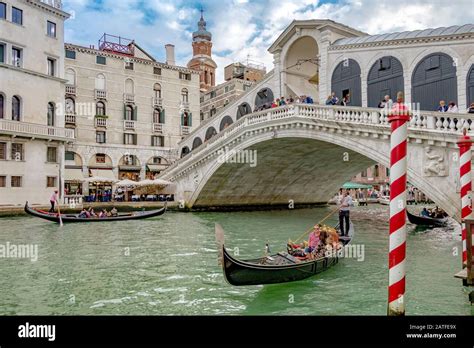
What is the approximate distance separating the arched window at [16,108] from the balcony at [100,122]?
4.42 m

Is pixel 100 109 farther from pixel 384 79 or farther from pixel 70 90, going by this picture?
pixel 384 79

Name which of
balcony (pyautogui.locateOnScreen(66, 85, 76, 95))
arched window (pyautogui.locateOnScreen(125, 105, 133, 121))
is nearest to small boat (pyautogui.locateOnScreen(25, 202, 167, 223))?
balcony (pyautogui.locateOnScreen(66, 85, 76, 95))

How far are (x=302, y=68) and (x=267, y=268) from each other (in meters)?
10.8

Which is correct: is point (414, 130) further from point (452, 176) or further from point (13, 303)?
point (13, 303)

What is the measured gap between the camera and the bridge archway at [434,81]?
9.02 meters

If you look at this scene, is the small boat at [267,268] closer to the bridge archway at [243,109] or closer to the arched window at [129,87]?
the bridge archway at [243,109]

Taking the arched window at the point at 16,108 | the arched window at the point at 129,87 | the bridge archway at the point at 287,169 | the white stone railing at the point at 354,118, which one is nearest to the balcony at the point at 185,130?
the arched window at the point at 129,87

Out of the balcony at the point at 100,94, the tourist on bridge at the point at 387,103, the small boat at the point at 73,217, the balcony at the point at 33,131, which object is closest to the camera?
the tourist on bridge at the point at 387,103

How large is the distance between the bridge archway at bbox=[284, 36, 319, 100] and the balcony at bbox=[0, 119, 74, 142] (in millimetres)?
8425

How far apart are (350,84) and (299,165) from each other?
16.8ft

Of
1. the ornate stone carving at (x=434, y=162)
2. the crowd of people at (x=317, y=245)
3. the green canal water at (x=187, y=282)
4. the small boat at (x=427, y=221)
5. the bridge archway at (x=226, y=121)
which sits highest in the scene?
the bridge archway at (x=226, y=121)

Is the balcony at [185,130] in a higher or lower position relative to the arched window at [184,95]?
lower

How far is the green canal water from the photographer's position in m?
3.89

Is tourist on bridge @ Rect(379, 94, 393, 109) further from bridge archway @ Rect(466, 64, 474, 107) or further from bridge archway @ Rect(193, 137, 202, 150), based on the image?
bridge archway @ Rect(193, 137, 202, 150)
